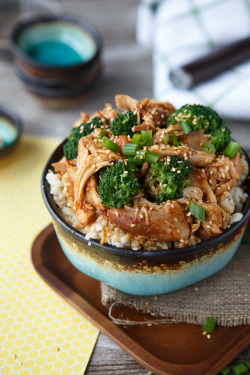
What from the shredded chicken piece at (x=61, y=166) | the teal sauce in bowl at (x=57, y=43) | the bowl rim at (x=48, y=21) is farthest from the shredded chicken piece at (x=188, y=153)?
the teal sauce in bowl at (x=57, y=43)

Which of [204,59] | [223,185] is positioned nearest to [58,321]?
[223,185]

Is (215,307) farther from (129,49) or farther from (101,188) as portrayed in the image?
(129,49)

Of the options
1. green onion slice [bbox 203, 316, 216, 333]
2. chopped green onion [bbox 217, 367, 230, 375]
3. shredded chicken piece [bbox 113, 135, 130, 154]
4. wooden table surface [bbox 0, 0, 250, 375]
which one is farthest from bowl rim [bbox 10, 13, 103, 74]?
chopped green onion [bbox 217, 367, 230, 375]

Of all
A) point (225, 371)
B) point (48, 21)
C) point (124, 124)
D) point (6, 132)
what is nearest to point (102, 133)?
point (124, 124)

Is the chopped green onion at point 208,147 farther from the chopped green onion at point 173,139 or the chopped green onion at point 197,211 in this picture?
the chopped green onion at point 197,211

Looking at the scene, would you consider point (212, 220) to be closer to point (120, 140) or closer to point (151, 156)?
point (151, 156)

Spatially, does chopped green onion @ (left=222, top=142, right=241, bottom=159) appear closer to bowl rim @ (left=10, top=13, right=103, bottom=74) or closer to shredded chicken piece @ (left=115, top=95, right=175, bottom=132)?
shredded chicken piece @ (left=115, top=95, right=175, bottom=132)

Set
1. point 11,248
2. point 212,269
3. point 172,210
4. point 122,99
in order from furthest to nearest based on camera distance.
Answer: point 11,248 < point 122,99 < point 212,269 < point 172,210
